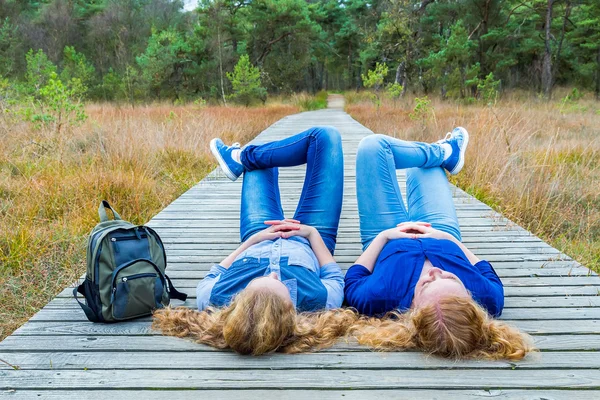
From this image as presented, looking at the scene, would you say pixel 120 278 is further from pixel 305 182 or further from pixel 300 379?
pixel 305 182

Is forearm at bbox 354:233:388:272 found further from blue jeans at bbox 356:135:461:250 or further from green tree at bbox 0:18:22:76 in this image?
green tree at bbox 0:18:22:76

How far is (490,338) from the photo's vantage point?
2006 mm

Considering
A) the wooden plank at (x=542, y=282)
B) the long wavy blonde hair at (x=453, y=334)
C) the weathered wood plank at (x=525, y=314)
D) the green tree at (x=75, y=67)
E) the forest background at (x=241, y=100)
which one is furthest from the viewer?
the green tree at (x=75, y=67)

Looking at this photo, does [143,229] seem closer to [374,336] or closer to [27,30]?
[374,336]

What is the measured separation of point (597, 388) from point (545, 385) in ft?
0.58

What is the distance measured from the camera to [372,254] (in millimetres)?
2652

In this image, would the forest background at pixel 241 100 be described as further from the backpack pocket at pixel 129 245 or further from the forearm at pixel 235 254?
the forearm at pixel 235 254

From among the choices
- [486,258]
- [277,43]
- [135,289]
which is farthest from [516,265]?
[277,43]

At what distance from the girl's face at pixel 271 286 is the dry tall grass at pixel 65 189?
1654mm

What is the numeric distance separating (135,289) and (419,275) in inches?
51.8

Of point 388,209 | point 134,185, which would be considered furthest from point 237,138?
point 388,209

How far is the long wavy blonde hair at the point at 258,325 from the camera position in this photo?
1922 millimetres

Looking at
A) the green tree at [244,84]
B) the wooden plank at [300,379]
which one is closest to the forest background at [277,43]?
the green tree at [244,84]

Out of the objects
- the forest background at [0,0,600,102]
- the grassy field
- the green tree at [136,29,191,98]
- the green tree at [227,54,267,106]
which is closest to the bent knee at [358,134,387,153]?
the grassy field
